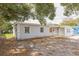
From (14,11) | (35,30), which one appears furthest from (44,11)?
(14,11)

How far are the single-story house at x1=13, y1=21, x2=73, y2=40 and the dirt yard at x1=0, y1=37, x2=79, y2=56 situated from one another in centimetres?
8

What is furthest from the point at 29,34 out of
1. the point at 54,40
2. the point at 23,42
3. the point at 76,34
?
the point at 76,34

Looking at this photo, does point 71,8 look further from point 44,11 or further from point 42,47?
point 42,47

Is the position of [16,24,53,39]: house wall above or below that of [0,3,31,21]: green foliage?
below

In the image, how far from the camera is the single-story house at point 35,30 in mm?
4008

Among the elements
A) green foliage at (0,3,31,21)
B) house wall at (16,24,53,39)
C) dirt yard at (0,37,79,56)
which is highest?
green foliage at (0,3,31,21)

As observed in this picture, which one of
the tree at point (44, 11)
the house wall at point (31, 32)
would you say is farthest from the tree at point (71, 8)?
the house wall at point (31, 32)

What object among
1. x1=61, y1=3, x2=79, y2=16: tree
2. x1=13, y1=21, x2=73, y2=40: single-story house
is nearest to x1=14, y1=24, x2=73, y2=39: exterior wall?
x1=13, y1=21, x2=73, y2=40: single-story house

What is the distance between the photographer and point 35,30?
404 centimetres

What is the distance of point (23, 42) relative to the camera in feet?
13.3

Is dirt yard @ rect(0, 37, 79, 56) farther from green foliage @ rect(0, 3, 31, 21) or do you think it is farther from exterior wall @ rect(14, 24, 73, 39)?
green foliage @ rect(0, 3, 31, 21)

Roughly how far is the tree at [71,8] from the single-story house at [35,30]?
0.79 feet

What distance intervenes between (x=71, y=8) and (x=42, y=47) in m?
0.78

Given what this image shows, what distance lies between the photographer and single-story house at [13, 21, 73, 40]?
4008 millimetres
